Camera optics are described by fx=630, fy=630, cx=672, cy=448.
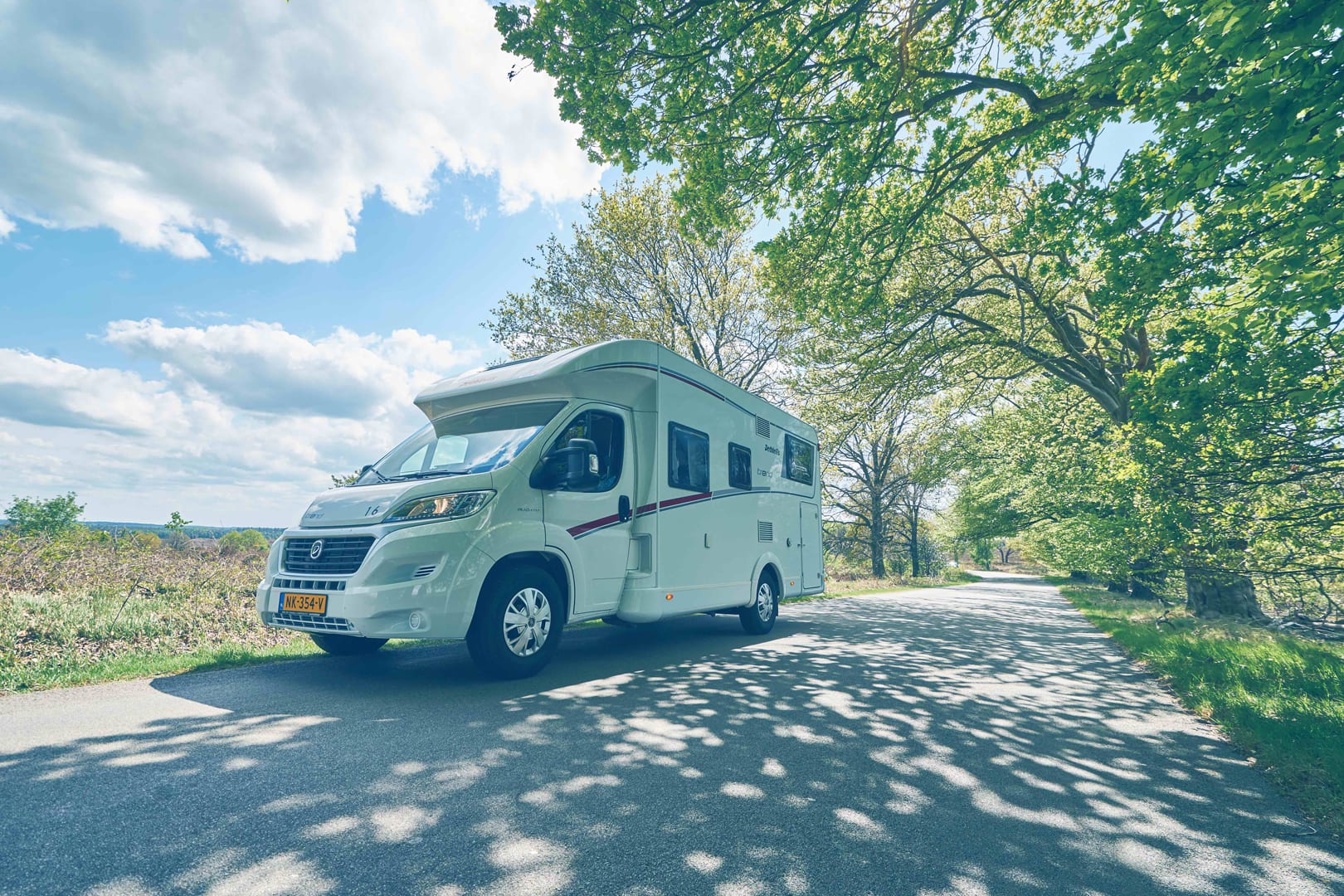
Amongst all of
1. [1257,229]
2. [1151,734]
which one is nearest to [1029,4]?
[1257,229]

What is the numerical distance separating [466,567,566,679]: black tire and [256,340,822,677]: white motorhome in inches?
0.5

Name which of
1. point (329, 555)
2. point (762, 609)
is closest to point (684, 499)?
point (762, 609)

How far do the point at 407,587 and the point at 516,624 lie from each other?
100cm

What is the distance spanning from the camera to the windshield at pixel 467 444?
5.56 m

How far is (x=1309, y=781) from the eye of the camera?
3451 millimetres

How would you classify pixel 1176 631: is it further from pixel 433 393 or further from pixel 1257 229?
pixel 433 393

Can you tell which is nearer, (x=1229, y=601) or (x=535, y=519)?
(x=535, y=519)

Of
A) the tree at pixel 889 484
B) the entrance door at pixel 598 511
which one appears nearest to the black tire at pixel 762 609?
the entrance door at pixel 598 511

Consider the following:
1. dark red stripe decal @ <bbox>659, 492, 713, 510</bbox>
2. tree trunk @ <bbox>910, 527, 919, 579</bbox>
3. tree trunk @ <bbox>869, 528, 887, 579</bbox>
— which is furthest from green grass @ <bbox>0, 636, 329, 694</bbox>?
tree trunk @ <bbox>910, 527, 919, 579</bbox>

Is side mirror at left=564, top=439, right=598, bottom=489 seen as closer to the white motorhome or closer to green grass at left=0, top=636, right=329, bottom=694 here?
the white motorhome

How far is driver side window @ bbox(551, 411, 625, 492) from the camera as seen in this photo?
600 centimetres

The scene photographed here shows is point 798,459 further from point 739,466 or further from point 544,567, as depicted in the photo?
point 544,567

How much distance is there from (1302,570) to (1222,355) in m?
3.80

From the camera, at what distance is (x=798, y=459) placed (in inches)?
420
